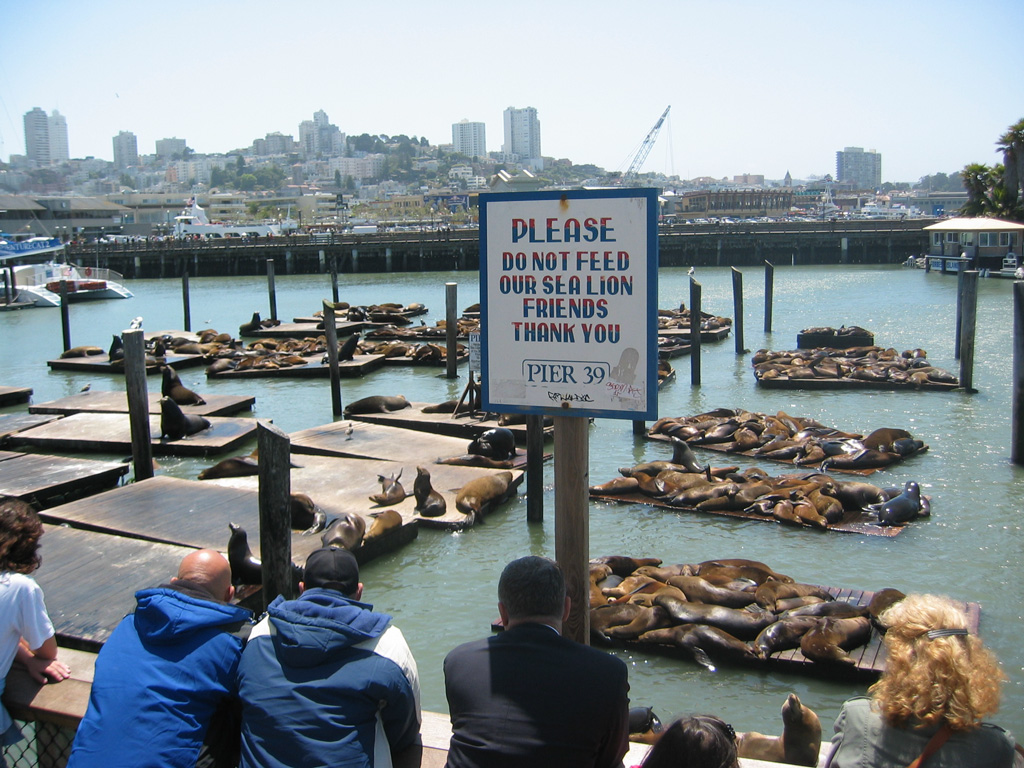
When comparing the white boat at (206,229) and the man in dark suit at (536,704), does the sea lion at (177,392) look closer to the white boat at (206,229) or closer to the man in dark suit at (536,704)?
the man in dark suit at (536,704)

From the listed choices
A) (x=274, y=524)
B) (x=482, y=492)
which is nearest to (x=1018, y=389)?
(x=482, y=492)

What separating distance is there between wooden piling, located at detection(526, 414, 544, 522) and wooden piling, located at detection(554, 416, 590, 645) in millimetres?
5571

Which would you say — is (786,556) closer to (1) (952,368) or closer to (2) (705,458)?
(2) (705,458)

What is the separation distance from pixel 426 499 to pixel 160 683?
6.33 m

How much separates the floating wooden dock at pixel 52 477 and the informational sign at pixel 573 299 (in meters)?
7.66

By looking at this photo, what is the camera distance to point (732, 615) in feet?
20.2

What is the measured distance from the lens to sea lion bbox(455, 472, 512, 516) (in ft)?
30.0

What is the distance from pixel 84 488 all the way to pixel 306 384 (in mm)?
8967

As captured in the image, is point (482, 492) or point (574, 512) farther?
point (482, 492)

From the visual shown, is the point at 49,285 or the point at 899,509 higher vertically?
the point at 49,285

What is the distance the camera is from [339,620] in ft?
9.06

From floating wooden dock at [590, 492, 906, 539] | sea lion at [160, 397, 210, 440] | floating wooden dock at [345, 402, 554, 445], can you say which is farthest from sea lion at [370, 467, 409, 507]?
sea lion at [160, 397, 210, 440]

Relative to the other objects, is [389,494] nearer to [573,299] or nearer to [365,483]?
[365,483]

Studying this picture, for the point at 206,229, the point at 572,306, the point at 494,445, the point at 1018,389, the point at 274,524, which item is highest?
the point at 206,229
